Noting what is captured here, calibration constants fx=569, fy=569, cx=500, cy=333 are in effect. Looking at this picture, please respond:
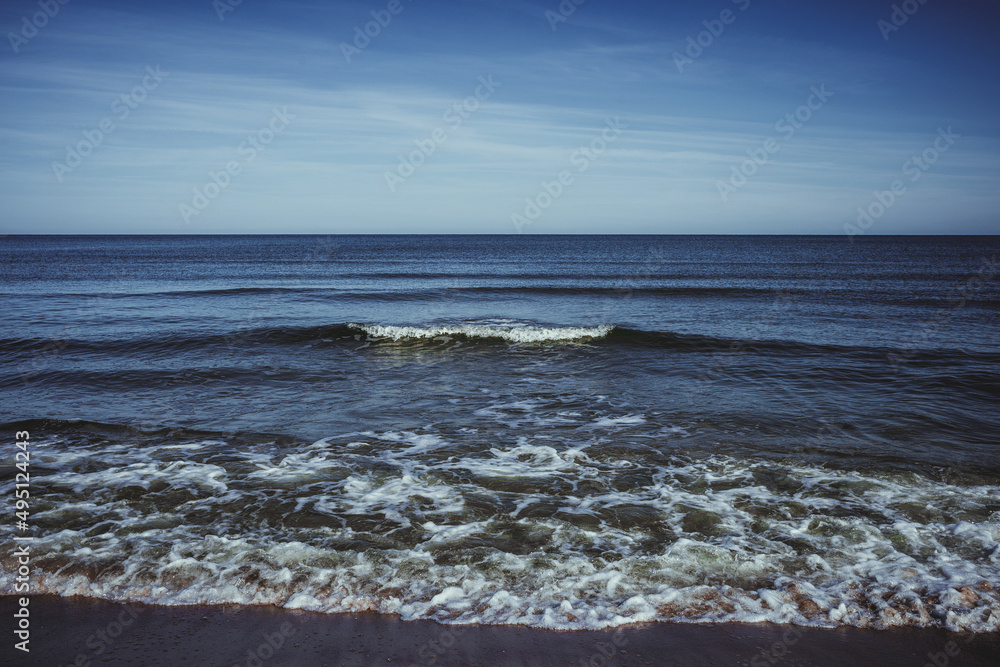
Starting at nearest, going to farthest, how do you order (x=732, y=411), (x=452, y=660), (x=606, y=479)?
(x=452, y=660) < (x=606, y=479) < (x=732, y=411)

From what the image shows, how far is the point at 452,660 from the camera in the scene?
4.15 m

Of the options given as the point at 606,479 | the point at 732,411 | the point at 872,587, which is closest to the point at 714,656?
the point at 872,587

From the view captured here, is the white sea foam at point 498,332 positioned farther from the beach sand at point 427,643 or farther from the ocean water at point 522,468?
the beach sand at point 427,643

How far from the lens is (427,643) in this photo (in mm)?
4348

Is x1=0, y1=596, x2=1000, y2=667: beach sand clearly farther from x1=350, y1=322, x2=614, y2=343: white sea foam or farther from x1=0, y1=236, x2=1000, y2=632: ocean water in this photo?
x1=350, y1=322, x2=614, y2=343: white sea foam

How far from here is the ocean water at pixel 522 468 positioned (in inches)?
200

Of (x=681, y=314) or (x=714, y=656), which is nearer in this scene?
(x=714, y=656)

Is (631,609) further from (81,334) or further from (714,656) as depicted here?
Answer: (81,334)

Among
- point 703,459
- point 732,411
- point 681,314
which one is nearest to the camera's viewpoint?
point 703,459

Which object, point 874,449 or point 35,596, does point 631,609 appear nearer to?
point 35,596

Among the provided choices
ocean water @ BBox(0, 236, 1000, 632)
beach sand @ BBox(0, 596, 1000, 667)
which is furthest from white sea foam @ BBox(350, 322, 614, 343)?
beach sand @ BBox(0, 596, 1000, 667)

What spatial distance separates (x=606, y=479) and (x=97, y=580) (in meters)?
5.65

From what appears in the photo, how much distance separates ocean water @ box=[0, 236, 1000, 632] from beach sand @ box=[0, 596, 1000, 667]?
0.17 meters

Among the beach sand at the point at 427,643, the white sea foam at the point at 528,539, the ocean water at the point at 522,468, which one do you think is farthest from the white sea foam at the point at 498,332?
the beach sand at the point at 427,643
